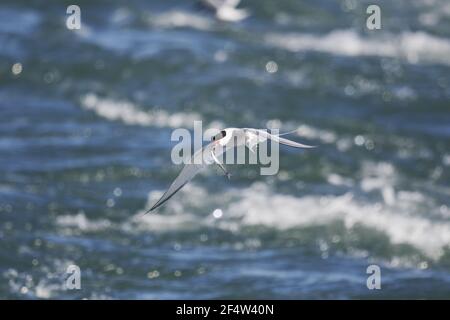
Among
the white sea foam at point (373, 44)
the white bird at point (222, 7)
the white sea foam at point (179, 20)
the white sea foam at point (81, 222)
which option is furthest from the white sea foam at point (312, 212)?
the white sea foam at point (179, 20)

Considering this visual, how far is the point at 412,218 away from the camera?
16.3 m

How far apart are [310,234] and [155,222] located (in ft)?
6.87

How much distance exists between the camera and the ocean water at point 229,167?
47.4 feet

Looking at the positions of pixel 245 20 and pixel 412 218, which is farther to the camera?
pixel 245 20

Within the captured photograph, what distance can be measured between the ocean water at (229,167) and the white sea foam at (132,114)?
51 millimetres

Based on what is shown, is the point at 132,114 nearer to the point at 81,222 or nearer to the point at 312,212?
the point at 81,222

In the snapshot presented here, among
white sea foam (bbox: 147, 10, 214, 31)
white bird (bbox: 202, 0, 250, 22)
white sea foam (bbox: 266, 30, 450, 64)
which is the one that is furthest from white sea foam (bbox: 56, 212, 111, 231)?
white sea foam (bbox: 147, 10, 214, 31)

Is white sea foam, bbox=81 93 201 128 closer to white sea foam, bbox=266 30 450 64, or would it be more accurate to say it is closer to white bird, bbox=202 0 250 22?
white sea foam, bbox=266 30 450 64

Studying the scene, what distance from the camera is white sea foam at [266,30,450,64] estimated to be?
23062mm

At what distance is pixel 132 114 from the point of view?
2036 centimetres

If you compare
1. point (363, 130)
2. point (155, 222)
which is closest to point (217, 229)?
point (155, 222)
